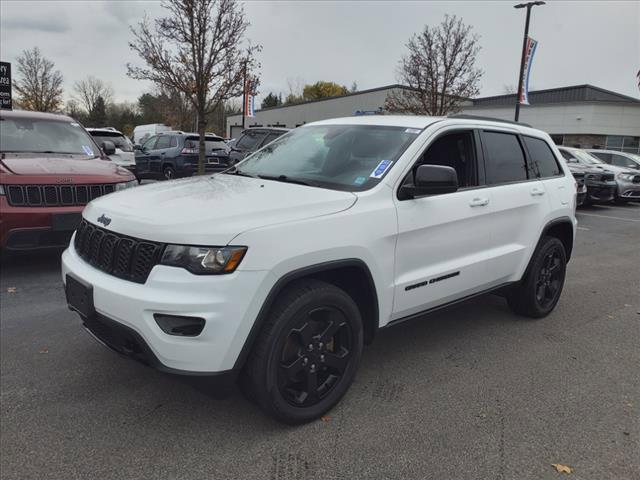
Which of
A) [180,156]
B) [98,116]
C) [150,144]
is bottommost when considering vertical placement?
[180,156]

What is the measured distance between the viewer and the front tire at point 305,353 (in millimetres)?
2574

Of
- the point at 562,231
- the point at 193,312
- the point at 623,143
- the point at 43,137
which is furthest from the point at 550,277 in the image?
the point at 623,143

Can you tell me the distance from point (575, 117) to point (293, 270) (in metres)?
38.5

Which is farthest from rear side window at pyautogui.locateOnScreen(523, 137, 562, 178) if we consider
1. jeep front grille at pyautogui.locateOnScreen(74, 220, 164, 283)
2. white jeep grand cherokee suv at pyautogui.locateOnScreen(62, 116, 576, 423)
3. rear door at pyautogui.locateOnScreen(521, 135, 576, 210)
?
jeep front grille at pyautogui.locateOnScreen(74, 220, 164, 283)

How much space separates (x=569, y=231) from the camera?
16.2ft

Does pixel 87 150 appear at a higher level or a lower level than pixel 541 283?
higher

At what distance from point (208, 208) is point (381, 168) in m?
1.17

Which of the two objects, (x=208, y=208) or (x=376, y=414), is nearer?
(x=208, y=208)

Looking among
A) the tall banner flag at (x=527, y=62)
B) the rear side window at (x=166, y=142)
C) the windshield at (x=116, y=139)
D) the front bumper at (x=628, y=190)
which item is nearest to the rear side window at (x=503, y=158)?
the windshield at (x=116, y=139)

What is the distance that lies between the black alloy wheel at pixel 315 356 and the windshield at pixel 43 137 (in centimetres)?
516

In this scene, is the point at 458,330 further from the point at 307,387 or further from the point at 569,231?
the point at 307,387

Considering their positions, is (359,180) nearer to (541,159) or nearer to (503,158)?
(503,158)

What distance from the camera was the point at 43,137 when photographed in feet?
21.7

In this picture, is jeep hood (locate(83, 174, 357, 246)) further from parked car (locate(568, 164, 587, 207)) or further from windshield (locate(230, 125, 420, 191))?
parked car (locate(568, 164, 587, 207))
